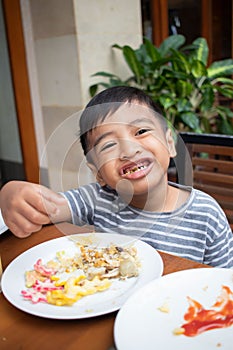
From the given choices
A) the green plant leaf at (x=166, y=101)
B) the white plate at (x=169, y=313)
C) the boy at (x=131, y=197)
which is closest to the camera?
the white plate at (x=169, y=313)

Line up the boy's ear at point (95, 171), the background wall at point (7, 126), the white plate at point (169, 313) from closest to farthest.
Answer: the white plate at point (169, 313)
the boy's ear at point (95, 171)
the background wall at point (7, 126)

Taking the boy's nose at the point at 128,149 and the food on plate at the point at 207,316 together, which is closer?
the food on plate at the point at 207,316

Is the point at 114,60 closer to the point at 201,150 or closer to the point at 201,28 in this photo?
the point at 201,150

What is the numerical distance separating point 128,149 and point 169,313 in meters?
0.33

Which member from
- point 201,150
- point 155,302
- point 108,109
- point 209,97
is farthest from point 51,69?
point 155,302

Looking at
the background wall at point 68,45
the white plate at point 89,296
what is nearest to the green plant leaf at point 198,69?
the background wall at point 68,45

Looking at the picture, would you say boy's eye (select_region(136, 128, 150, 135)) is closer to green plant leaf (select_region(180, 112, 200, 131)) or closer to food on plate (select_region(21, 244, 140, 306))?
food on plate (select_region(21, 244, 140, 306))

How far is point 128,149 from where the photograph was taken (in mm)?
735

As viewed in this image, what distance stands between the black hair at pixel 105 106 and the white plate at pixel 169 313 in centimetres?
37

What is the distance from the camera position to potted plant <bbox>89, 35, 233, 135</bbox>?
2139 mm

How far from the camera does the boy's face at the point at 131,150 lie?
29.5 inches

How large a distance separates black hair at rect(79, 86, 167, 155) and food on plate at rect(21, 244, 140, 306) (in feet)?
0.79

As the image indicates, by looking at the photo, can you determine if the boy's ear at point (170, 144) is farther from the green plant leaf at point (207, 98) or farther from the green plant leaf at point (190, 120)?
the green plant leaf at point (207, 98)

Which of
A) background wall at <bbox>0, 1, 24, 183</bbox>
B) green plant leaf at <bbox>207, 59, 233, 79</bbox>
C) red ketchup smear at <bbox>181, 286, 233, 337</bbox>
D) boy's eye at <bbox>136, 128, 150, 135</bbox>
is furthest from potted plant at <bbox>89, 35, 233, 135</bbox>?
red ketchup smear at <bbox>181, 286, 233, 337</bbox>
